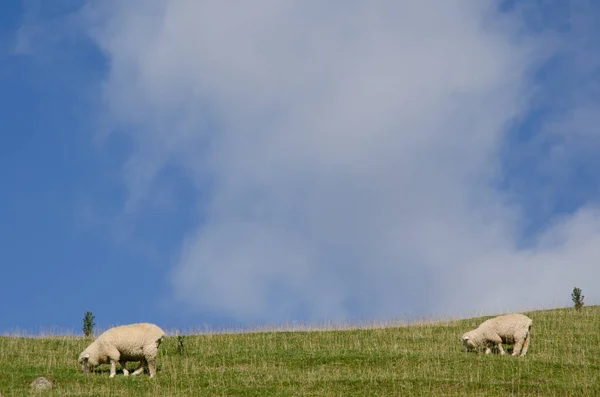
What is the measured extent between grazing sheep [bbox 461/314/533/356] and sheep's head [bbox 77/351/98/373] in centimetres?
1597

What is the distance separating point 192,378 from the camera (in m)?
27.0

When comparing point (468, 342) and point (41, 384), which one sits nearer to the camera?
point (41, 384)

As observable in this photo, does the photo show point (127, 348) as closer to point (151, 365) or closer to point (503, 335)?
point (151, 365)

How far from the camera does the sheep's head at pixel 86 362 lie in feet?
93.5

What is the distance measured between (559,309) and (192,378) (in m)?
32.5

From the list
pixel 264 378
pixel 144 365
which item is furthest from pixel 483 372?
pixel 144 365

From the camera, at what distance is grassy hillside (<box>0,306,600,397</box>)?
25109 millimetres

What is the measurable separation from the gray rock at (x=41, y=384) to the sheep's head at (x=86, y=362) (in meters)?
2.94

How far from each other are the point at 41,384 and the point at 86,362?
367 cm

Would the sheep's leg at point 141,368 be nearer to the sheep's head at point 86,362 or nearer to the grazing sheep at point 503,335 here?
the sheep's head at point 86,362

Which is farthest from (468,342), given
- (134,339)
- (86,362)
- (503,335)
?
(86,362)

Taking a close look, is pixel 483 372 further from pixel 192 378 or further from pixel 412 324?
pixel 412 324

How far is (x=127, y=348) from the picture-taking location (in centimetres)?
2794

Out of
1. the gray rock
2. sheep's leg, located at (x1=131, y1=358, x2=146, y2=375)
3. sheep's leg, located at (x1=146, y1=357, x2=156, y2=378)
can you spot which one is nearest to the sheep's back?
sheep's leg, located at (x1=146, y1=357, x2=156, y2=378)
